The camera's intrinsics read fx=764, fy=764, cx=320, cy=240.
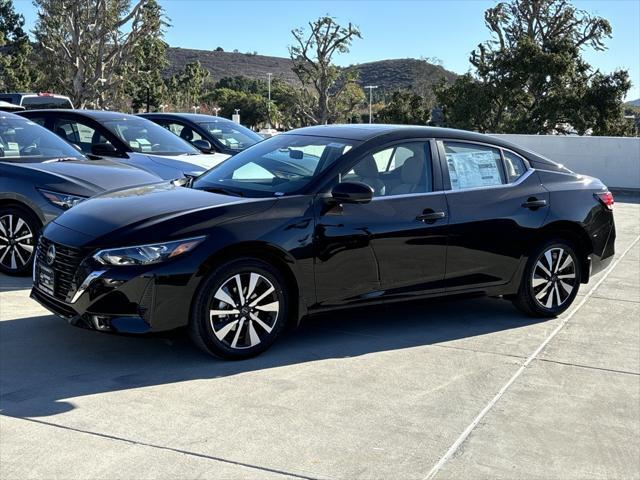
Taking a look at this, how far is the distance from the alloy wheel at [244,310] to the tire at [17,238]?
2.98 meters

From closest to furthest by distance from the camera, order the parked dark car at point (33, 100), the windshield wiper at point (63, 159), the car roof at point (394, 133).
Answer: the car roof at point (394, 133), the windshield wiper at point (63, 159), the parked dark car at point (33, 100)

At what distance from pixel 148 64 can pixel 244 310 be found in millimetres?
68324

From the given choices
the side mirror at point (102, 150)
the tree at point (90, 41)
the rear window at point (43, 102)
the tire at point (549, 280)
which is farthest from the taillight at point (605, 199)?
the tree at point (90, 41)

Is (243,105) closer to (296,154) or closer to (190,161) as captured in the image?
(190,161)

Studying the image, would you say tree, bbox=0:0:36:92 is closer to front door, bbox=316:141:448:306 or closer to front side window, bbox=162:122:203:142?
front side window, bbox=162:122:203:142

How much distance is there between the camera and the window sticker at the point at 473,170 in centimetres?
599

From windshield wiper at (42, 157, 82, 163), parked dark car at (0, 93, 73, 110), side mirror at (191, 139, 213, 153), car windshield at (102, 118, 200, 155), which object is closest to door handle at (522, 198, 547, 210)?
windshield wiper at (42, 157, 82, 163)

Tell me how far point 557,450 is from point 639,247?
24.7ft

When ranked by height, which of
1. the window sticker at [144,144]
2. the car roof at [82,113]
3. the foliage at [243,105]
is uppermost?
the foliage at [243,105]

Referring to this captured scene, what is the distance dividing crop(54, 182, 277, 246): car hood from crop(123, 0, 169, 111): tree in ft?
161

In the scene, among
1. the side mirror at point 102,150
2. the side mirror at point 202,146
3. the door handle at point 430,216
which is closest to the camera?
the door handle at point 430,216

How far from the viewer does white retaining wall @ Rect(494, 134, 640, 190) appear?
19609mm

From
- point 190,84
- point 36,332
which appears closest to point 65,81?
point 190,84

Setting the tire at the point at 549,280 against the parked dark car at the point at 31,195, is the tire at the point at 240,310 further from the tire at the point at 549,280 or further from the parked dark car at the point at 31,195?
the parked dark car at the point at 31,195
